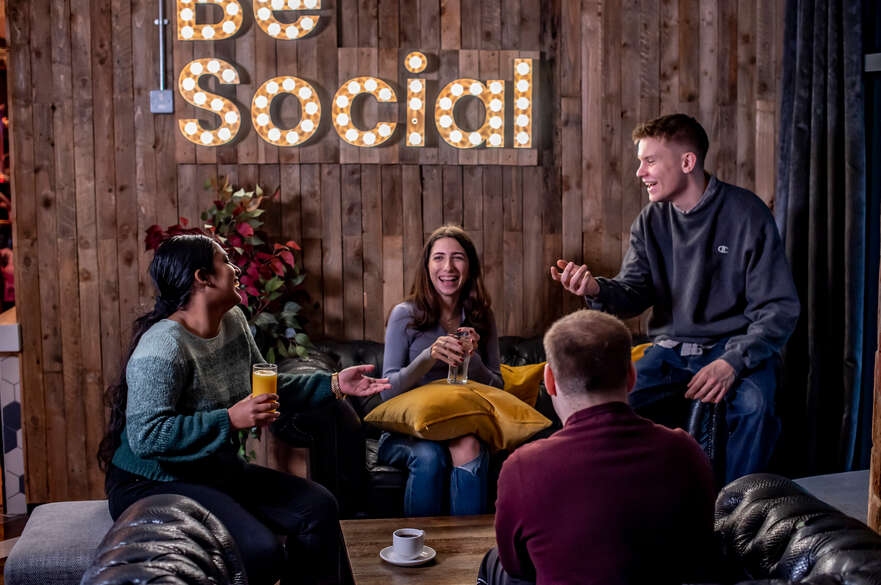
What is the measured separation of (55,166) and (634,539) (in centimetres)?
328

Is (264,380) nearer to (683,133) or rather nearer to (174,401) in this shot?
(174,401)

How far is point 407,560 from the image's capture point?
6.90 feet

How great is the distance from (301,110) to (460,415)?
173 centimetres

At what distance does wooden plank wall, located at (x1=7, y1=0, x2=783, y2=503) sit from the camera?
3826mm

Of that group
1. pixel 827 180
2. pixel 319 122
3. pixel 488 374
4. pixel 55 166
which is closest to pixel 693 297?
pixel 488 374

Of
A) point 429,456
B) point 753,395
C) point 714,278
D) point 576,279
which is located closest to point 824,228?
point 714,278

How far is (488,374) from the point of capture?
3.25 m

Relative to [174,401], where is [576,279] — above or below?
above

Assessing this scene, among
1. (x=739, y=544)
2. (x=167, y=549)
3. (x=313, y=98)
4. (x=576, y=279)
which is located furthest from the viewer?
(x=313, y=98)

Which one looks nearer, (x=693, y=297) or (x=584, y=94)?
(x=693, y=297)

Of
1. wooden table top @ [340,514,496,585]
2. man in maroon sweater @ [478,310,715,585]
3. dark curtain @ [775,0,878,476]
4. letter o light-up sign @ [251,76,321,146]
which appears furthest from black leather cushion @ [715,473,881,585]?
letter o light-up sign @ [251,76,321,146]

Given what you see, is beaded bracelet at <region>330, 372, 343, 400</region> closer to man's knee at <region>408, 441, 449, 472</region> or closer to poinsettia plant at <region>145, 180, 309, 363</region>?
man's knee at <region>408, 441, 449, 472</region>

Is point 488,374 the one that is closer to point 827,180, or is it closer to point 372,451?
point 372,451

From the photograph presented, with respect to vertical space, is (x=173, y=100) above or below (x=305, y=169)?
above
